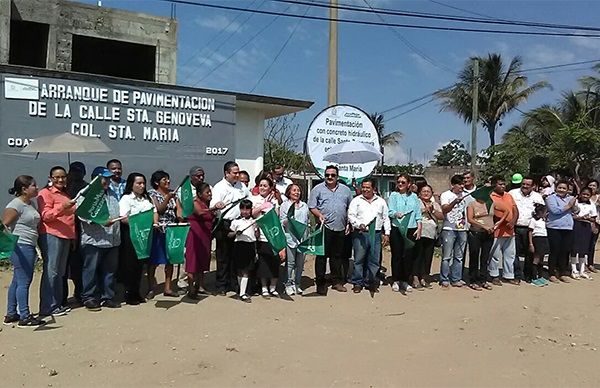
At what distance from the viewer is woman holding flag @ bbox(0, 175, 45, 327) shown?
5.62 m

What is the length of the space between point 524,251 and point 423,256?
185cm

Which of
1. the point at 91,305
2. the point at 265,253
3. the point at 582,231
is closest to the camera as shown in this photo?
the point at 91,305

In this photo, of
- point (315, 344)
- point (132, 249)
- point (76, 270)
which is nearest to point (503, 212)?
point (315, 344)

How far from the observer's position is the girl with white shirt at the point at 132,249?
22.0 feet

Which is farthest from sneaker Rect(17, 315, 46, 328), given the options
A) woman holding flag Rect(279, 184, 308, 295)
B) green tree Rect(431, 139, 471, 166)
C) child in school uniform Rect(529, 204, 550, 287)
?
green tree Rect(431, 139, 471, 166)

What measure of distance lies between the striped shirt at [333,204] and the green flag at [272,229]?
0.83m

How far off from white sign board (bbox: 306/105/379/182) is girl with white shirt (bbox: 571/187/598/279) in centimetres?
353

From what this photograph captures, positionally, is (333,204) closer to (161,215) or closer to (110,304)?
(161,215)

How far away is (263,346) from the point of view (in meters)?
5.37

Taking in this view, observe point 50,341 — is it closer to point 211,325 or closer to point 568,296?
point 211,325

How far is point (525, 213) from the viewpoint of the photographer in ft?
28.9

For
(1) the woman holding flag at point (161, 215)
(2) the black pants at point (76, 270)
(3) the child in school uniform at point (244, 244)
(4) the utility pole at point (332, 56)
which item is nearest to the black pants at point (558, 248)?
(3) the child in school uniform at point (244, 244)

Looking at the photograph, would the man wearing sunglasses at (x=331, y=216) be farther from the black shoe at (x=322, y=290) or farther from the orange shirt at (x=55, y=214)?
the orange shirt at (x=55, y=214)

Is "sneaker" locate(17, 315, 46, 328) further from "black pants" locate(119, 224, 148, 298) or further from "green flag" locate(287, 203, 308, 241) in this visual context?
"green flag" locate(287, 203, 308, 241)
